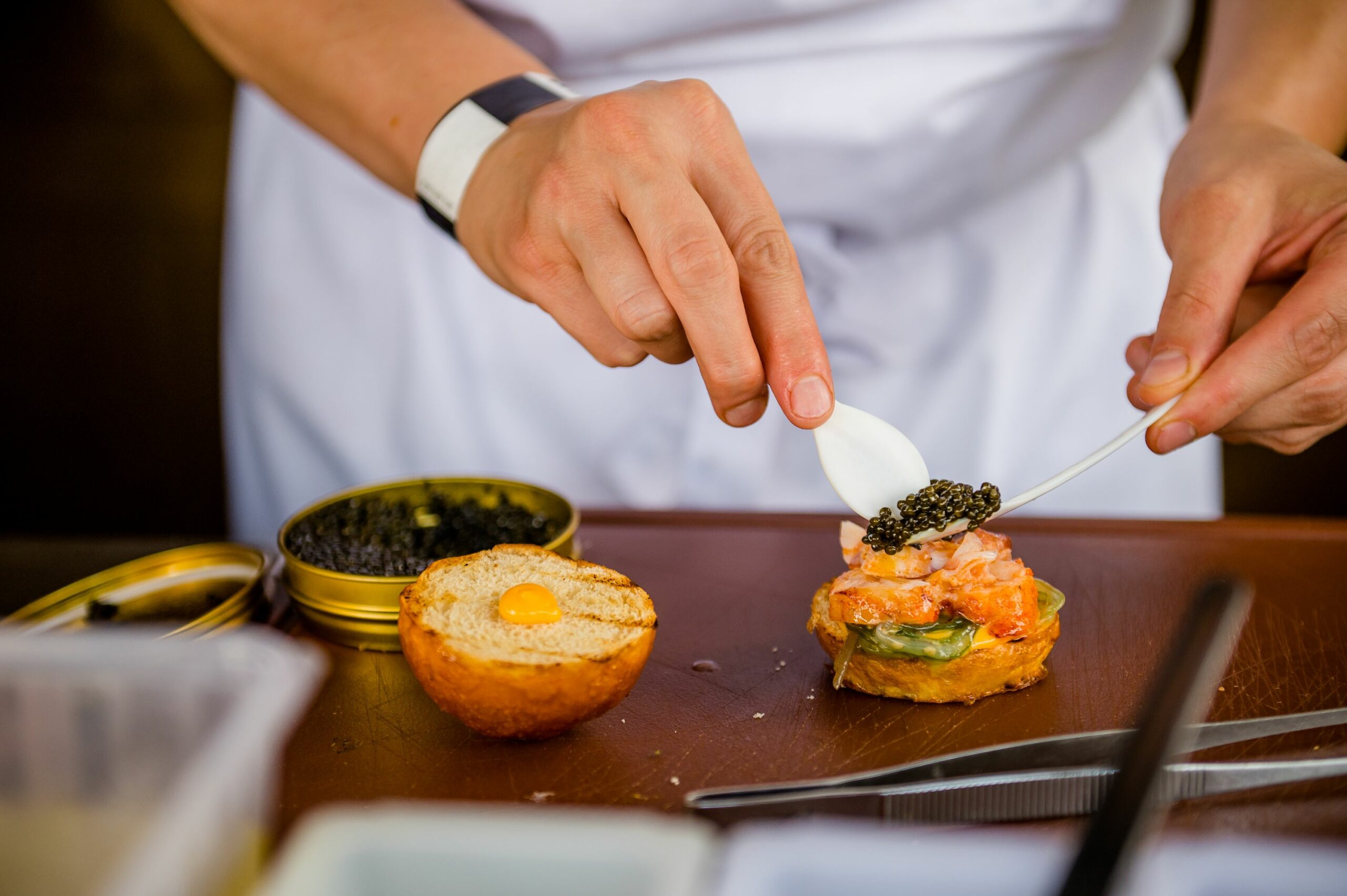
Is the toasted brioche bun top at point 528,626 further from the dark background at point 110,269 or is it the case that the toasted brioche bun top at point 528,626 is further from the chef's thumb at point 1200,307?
the dark background at point 110,269

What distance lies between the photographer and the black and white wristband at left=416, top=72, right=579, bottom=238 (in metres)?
1.68

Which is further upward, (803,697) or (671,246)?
(671,246)

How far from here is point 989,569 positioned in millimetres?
1459

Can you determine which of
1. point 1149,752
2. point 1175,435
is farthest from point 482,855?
point 1175,435

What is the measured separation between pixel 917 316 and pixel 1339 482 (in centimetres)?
270

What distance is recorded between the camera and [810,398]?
1.36m

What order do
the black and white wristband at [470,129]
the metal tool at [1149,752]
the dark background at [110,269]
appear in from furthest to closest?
the dark background at [110,269] → the black and white wristband at [470,129] → the metal tool at [1149,752]

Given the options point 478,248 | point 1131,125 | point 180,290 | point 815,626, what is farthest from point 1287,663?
point 180,290

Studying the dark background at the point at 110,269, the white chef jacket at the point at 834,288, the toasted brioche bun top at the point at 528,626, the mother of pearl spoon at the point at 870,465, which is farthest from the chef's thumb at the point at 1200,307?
the dark background at the point at 110,269

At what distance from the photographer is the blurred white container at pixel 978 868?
26.9 inches

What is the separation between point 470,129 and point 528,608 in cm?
79

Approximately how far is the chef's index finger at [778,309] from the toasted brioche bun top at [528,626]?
1.06 ft

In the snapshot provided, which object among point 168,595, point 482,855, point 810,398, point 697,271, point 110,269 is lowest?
point 110,269

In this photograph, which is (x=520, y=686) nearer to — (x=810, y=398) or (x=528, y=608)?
(x=528, y=608)
